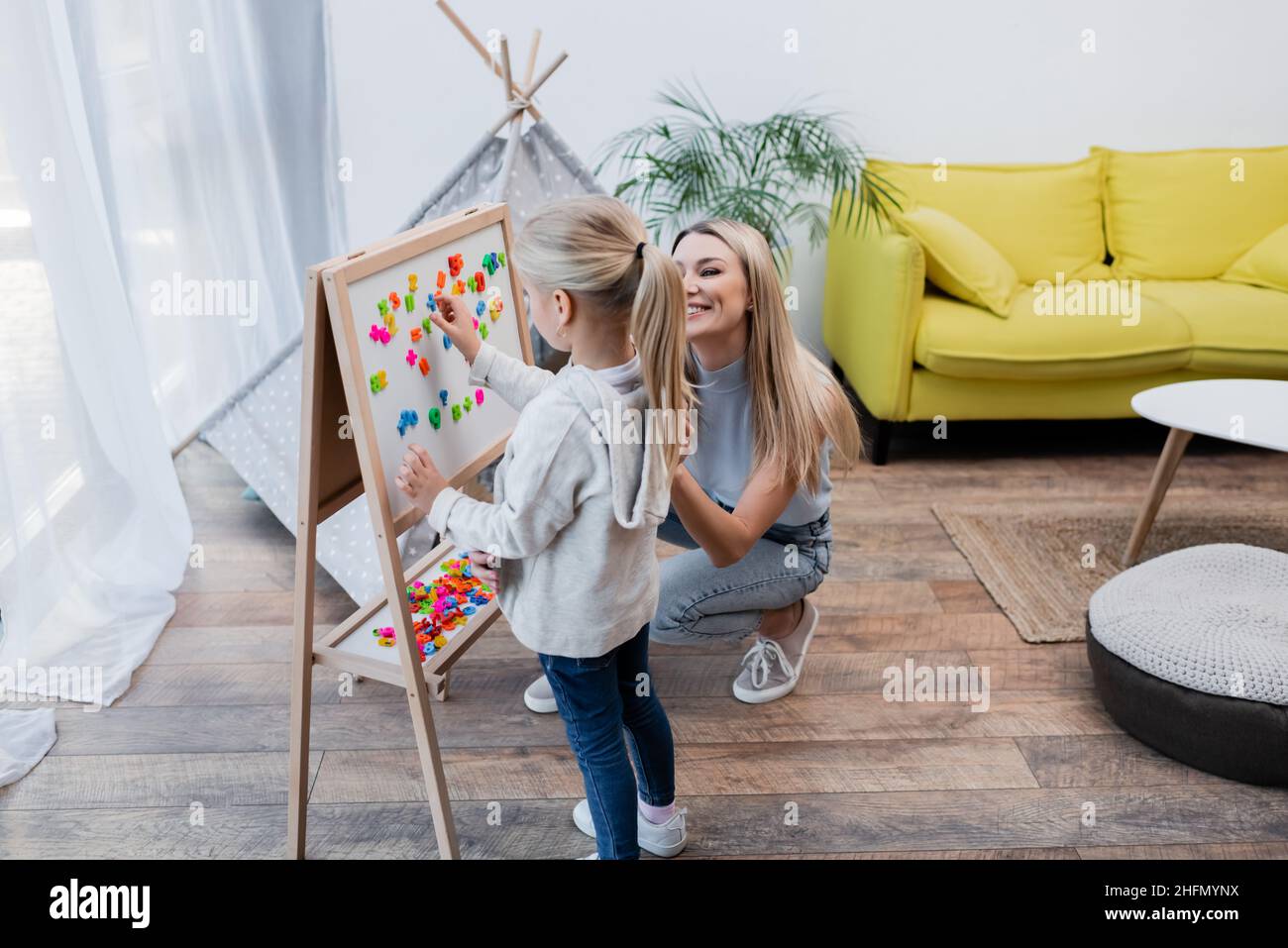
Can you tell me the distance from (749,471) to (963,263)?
4.95 feet

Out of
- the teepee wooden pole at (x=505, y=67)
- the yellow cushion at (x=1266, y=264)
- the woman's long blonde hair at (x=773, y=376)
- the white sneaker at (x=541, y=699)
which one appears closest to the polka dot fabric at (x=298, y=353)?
the teepee wooden pole at (x=505, y=67)

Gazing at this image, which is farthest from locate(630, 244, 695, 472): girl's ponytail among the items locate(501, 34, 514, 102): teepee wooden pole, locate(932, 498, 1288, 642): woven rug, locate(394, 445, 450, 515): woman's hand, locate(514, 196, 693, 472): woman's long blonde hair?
locate(501, 34, 514, 102): teepee wooden pole

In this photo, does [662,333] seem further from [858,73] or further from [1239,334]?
[858,73]

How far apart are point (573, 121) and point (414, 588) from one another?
2.21 m

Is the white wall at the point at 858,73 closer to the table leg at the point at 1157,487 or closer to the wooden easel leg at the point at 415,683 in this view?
the table leg at the point at 1157,487

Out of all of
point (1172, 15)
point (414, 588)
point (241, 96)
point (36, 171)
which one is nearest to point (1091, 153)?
point (1172, 15)

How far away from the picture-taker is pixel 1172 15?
3.60m

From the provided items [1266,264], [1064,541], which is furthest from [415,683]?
[1266,264]

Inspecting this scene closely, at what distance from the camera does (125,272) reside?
8.65ft

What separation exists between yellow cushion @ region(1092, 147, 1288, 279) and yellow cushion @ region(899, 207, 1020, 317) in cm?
59

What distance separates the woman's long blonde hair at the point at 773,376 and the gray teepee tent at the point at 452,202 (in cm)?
94

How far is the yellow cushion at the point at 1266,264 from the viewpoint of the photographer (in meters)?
3.23

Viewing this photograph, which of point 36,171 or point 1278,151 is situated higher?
point 36,171

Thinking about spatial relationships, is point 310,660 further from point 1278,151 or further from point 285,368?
point 1278,151
